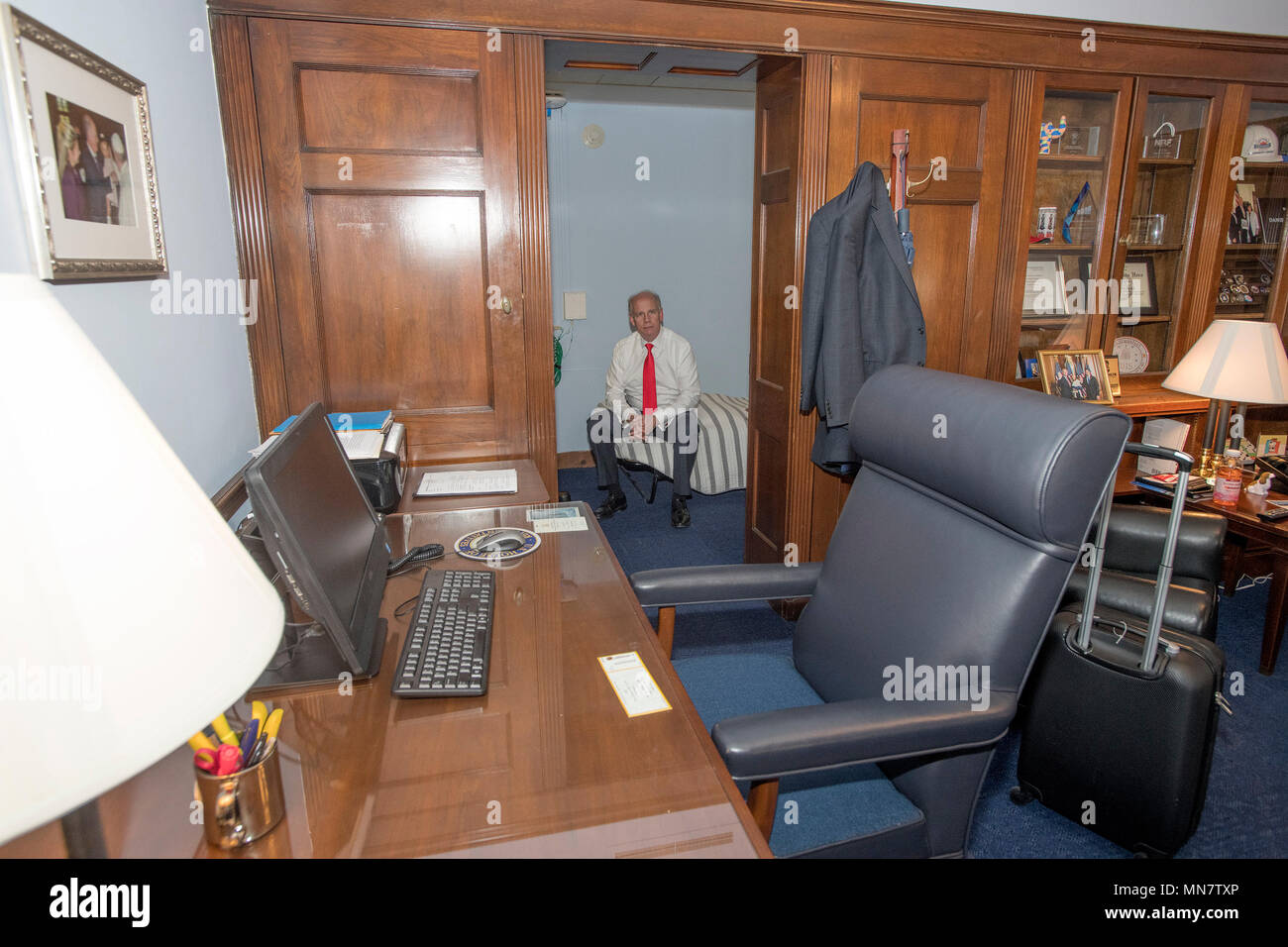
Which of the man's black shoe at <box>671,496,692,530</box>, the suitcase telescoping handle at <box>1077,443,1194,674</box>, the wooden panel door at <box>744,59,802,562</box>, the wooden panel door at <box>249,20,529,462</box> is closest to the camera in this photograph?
the suitcase telescoping handle at <box>1077,443,1194,674</box>


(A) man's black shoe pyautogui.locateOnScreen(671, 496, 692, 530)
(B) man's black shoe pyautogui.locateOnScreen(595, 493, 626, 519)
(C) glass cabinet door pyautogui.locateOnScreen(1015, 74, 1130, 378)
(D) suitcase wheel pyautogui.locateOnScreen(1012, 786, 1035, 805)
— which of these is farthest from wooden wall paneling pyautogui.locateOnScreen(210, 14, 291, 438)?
(C) glass cabinet door pyautogui.locateOnScreen(1015, 74, 1130, 378)

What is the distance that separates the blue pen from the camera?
0.88 metres

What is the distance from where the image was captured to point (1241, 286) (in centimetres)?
359

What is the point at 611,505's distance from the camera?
4.57 m

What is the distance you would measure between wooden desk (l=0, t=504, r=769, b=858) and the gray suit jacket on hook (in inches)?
70.4

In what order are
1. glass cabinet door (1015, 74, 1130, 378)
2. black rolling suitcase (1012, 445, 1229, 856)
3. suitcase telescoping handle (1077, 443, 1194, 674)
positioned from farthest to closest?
glass cabinet door (1015, 74, 1130, 378) < black rolling suitcase (1012, 445, 1229, 856) < suitcase telescoping handle (1077, 443, 1194, 674)

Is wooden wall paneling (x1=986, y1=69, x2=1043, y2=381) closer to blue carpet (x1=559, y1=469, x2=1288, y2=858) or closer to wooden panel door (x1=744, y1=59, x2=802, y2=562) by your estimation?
wooden panel door (x1=744, y1=59, x2=802, y2=562)

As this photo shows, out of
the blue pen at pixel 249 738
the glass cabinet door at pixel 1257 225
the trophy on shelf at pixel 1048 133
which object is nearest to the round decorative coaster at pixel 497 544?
the blue pen at pixel 249 738

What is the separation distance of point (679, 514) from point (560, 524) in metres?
2.51

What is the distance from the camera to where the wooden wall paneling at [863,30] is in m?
2.39

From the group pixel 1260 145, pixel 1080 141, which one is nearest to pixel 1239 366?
pixel 1080 141

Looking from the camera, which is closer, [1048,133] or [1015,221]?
[1015,221]

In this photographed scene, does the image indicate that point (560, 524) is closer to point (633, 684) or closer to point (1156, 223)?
point (633, 684)

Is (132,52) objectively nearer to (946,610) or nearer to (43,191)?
(43,191)
